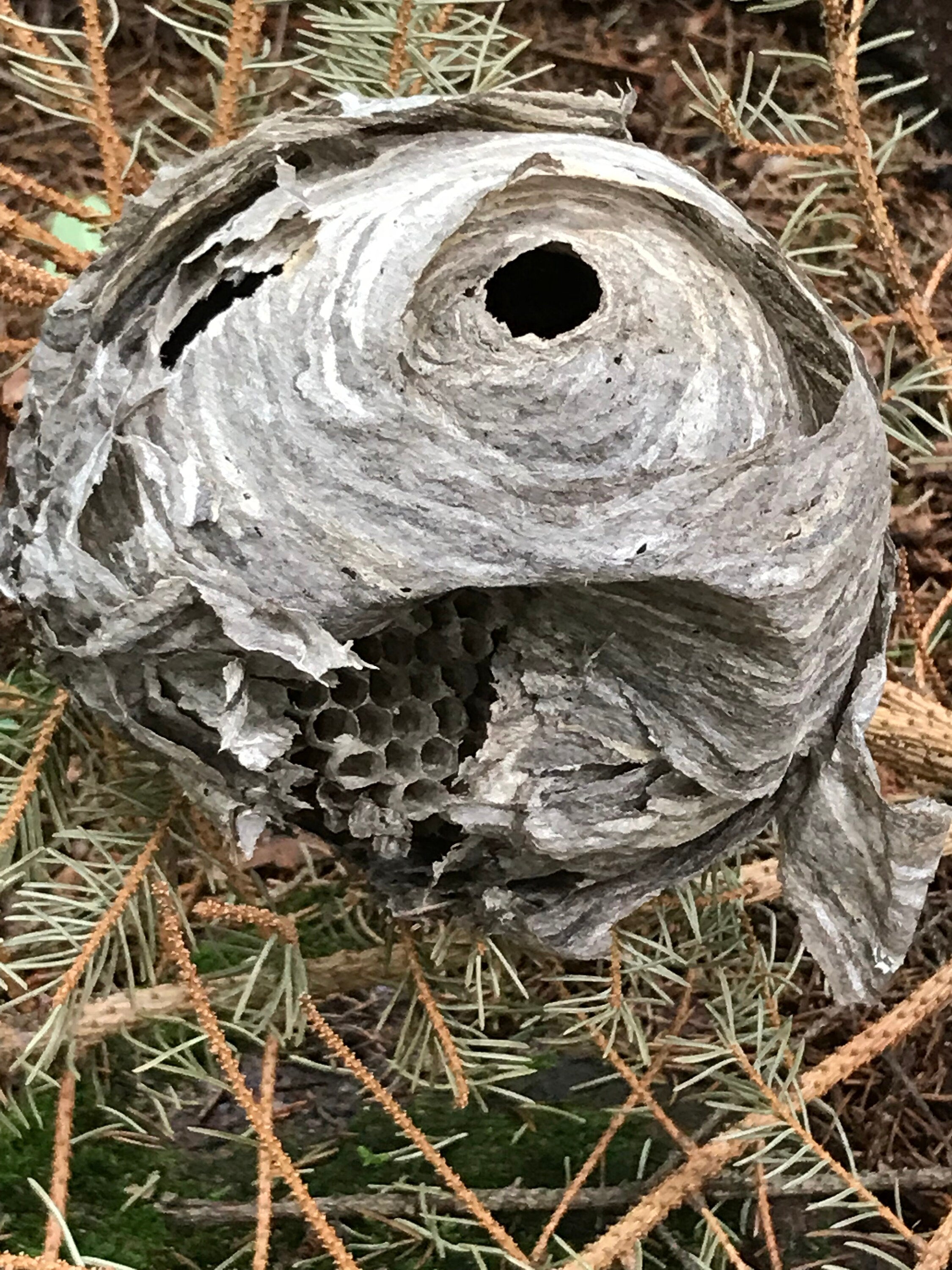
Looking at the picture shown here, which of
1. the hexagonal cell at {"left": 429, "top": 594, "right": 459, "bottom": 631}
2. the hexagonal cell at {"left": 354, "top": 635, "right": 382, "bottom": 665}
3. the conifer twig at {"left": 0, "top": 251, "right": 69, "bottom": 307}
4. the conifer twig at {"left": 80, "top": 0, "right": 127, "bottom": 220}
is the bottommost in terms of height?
the hexagonal cell at {"left": 354, "top": 635, "right": 382, "bottom": 665}

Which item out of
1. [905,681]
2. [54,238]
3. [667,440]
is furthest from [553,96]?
[905,681]

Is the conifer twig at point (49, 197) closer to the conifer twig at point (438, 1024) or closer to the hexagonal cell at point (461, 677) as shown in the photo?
the hexagonal cell at point (461, 677)

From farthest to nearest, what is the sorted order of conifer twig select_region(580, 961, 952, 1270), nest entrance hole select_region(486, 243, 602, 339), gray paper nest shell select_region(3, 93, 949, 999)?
conifer twig select_region(580, 961, 952, 1270) → nest entrance hole select_region(486, 243, 602, 339) → gray paper nest shell select_region(3, 93, 949, 999)

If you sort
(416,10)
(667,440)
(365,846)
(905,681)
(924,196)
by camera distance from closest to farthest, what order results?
(667,440) < (365,846) < (416,10) < (905,681) < (924,196)

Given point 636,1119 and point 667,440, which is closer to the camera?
point 667,440

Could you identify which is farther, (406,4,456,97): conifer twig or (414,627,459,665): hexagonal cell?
(406,4,456,97): conifer twig

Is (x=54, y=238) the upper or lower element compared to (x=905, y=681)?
upper

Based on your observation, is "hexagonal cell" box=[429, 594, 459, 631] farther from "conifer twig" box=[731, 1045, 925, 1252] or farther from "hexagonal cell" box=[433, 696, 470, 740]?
"conifer twig" box=[731, 1045, 925, 1252]

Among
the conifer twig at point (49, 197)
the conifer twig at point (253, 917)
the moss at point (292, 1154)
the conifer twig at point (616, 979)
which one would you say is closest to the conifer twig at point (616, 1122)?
the conifer twig at point (616, 979)

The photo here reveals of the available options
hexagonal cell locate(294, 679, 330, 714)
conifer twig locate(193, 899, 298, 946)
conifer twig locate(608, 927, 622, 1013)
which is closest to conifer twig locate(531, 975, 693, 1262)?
conifer twig locate(608, 927, 622, 1013)

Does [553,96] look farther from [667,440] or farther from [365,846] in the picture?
[365,846]
